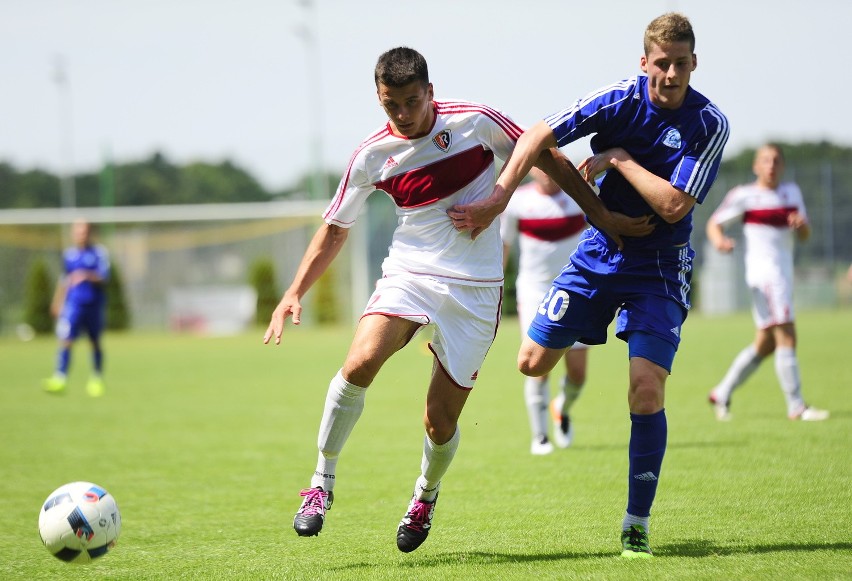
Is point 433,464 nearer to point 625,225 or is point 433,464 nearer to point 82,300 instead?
point 625,225

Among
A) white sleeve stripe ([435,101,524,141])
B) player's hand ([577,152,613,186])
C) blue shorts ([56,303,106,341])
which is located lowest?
blue shorts ([56,303,106,341])

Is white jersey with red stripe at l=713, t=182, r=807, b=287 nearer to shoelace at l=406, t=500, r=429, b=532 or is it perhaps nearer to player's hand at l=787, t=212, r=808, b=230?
player's hand at l=787, t=212, r=808, b=230

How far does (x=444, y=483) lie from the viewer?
745cm

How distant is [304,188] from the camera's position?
3359 centimetres

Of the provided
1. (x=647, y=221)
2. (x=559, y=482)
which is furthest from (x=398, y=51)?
(x=559, y=482)

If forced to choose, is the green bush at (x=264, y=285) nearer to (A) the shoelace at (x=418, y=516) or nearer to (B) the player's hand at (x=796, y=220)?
(B) the player's hand at (x=796, y=220)

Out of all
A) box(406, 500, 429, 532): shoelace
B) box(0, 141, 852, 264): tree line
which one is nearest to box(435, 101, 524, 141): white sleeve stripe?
box(406, 500, 429, 532): shoelace

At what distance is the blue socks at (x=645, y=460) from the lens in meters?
4.94

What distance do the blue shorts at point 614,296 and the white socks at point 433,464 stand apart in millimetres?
729

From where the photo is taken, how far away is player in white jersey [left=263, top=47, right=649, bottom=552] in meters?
5.15

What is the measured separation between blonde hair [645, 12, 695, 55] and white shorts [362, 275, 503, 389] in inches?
56.9

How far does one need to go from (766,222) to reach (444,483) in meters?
4.78

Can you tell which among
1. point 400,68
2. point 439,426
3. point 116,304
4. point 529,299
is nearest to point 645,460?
point 439,426

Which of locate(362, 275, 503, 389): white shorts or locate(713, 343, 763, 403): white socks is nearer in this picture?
locate(362, 275, 503, 389): white shorts
